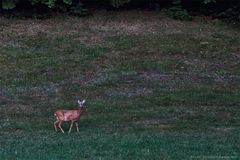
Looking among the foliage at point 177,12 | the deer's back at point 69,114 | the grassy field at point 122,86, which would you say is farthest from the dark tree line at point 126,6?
the deer's back at point 69,114

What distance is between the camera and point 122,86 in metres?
16.0

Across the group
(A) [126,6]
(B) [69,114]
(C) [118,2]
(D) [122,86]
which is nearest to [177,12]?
(A) [126,6]

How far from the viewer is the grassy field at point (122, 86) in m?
10.9

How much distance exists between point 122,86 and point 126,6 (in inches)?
241

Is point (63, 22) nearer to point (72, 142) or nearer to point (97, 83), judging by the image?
point (97, 83)

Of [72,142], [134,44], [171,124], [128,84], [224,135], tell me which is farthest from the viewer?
[134,44]

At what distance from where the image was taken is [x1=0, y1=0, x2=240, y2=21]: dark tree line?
67.2 ft

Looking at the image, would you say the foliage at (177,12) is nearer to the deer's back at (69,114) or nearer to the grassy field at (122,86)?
the grassy field at (122,86)

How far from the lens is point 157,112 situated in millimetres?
13906

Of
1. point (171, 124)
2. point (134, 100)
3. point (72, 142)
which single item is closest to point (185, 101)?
point (134, 100)

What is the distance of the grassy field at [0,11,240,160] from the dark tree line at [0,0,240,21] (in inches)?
13.7

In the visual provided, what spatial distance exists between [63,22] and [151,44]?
2.83 metres

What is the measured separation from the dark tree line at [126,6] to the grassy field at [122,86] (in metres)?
0.35

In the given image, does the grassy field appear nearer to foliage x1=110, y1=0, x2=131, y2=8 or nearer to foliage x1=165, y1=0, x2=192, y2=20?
foliage x1=165, y1=0, x2=192, y2=20
